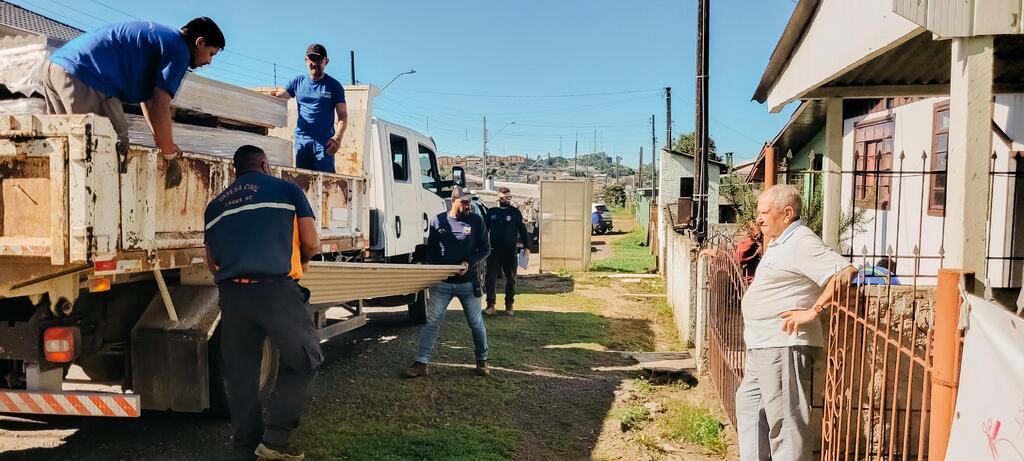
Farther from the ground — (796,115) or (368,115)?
(796,115)

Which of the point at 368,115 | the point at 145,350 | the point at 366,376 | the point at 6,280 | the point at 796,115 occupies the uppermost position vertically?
the point at 796,115

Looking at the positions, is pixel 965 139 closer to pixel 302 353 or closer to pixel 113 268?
pixel 302 353

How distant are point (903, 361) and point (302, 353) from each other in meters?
3.40

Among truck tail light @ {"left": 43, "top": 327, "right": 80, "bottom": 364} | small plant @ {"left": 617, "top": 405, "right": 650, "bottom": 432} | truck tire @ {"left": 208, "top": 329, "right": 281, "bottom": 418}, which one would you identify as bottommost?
small plant @ {"left": 617, "top": 405, "right": 650, "bottom": 432}

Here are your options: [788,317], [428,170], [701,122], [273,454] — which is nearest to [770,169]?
[788,317]

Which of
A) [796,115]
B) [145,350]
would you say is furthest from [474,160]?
[145,350]

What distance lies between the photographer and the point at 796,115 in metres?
12.9

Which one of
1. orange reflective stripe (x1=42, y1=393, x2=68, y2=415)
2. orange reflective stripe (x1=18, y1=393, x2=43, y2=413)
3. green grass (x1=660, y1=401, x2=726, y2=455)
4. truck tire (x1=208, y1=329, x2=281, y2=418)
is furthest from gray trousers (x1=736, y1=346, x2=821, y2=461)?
orange reflective stripe (x1=18, y1=393, x2=43, y2=413)

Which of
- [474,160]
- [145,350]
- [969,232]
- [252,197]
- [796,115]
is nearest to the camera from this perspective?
[969,232]

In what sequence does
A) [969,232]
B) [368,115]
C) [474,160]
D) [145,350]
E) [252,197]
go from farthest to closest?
[474,160] < [368,115] < [145,350] < [252,197] < [969,232]

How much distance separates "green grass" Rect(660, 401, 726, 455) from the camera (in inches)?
182

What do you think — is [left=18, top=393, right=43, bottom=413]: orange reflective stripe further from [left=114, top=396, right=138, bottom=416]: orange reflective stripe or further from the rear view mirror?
the rear view mirror

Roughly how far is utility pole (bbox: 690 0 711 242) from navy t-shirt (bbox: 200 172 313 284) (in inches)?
277

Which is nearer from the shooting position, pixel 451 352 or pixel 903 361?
pixel 903 361
